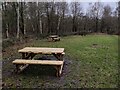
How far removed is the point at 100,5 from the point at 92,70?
30.8 meters

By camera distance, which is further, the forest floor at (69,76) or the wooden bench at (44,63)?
the wooden bench at (44,63)

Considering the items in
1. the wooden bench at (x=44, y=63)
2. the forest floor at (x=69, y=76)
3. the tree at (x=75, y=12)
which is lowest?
the forest floor at (x=69, y=76)

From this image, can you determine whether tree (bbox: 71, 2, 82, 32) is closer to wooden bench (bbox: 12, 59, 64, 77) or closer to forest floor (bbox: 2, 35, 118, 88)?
forest floor (bbox: 2, 35, 118, 88)

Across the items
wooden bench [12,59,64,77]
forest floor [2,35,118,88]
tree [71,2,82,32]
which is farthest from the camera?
tree [71,2,82,32]

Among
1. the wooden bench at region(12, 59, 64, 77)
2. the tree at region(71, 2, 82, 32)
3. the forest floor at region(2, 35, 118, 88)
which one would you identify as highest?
the tree at region(71, 2, 82, 32)

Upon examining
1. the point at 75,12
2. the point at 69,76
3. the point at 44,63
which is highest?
the point at 75,12

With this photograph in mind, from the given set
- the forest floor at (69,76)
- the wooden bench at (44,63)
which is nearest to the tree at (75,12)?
the forest floor at (69,76)

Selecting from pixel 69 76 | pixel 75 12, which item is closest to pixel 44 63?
pixel 69 76

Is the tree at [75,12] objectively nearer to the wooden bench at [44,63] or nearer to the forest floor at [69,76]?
the forest floor at [69,76]

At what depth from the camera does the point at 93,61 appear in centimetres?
881

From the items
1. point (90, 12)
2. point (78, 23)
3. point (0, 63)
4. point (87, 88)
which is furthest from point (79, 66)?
point (90, 12)

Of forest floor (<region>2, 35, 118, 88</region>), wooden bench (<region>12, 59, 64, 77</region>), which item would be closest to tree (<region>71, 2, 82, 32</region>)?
forest floor (<region>2, 35, 118, 88</region>)

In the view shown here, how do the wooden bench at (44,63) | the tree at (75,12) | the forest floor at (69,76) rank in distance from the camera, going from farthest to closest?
the tree at (75,12), the wooden bench at (44,63), the forest floor at (69,76)

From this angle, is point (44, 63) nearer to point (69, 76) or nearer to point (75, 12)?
point (69, 76)
